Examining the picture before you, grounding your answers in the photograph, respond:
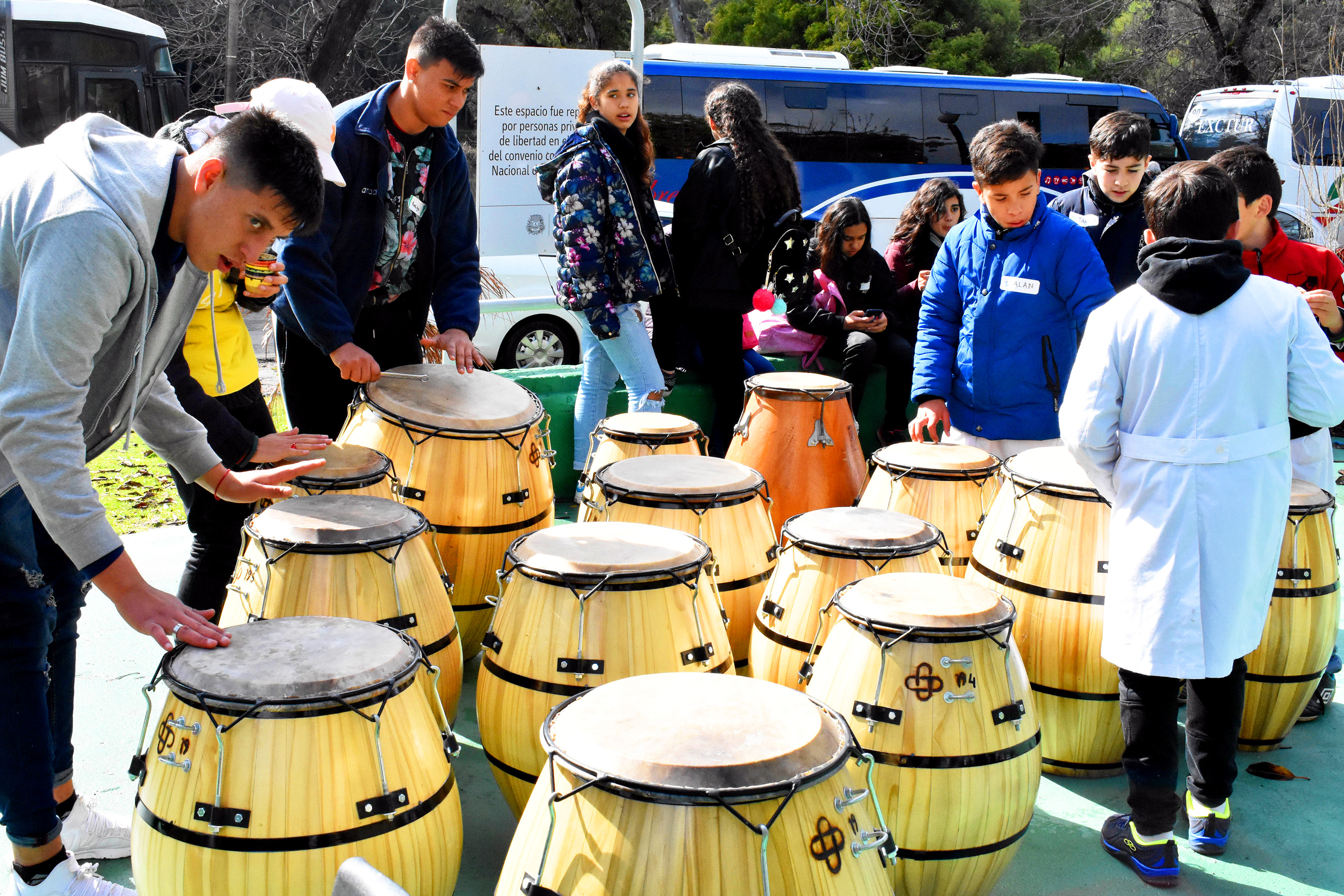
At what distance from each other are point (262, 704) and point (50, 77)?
14869 millimetres

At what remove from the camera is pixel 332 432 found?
3.94m

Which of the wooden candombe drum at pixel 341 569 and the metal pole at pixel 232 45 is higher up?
the metal pole at pixel 232 45

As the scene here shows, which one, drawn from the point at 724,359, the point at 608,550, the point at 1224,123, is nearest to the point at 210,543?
the point at 608,550

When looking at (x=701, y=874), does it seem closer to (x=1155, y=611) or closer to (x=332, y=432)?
(x=1155, y=611)

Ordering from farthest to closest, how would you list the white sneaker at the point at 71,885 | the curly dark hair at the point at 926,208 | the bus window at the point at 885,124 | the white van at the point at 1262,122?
the white van at the point at 1262,122
the bus window at the point at 885,124
the curly dark hair at the point at 926,208
the white sneaker at the point at 71,885

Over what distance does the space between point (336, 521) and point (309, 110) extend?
135cm

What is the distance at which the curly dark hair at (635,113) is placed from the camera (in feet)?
15.5

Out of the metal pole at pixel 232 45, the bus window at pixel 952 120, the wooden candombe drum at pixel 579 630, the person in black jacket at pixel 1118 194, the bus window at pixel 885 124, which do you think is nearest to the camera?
the wooden candombe drum at pixel 579 630

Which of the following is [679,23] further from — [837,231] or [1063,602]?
[1063,602]

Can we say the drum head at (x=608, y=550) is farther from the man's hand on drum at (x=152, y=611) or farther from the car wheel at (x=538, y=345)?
the car wheel at (x=538, y=345)

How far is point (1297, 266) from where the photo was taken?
370 cm

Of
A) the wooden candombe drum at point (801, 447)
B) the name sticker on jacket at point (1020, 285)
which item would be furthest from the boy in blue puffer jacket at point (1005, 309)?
the wooden candombe drum at point (801, 447)

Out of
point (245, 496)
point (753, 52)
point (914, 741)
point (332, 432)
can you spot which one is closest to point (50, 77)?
point (753, 52)

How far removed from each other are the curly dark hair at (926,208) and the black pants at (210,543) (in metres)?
4.18
